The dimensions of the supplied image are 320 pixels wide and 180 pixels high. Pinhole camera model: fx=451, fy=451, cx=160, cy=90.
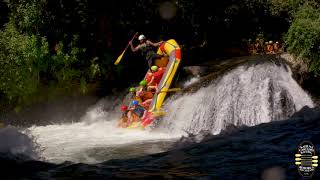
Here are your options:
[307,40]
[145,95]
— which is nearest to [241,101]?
[307,40]

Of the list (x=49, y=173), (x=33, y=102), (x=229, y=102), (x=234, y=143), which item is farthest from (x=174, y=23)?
(x=49, y=173)

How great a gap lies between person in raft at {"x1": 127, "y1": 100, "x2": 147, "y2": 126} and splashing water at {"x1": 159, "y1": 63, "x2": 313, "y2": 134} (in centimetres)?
76

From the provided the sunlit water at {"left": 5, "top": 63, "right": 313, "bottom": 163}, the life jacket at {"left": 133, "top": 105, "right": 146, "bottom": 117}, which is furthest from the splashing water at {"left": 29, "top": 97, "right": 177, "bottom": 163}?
the life jacket at {"left": 133, "top": 105, "right": 146, "bottom": 117}

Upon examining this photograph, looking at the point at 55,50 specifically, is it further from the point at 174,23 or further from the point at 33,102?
the point at 174,23

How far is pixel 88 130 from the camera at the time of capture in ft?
41.2

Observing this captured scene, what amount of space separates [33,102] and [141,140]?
609cm

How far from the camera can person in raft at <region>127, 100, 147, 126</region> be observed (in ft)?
39.7

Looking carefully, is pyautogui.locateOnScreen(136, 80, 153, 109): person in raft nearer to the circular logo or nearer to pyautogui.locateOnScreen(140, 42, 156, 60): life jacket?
pyautogui.locateOnScreen(140, 42, 156, 60): life jacket

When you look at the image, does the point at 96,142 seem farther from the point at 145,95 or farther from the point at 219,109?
the point at 145,95

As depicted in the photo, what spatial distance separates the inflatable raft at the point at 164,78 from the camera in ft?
38.3

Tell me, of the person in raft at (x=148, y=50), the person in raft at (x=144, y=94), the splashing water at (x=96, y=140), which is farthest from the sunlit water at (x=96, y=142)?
the person in raft at (x=148, y=50)

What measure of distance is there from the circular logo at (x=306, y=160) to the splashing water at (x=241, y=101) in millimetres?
3891

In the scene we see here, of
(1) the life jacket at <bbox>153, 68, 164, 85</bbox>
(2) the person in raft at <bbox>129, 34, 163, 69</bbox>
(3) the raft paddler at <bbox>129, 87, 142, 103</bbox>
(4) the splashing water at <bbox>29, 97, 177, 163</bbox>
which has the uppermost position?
(2) the person in raft at <bbox>129, 34, 163, 69</bbox>

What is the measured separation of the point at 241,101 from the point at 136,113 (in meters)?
2.89
